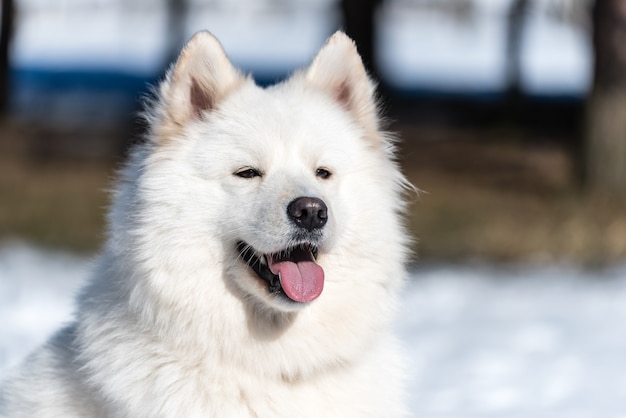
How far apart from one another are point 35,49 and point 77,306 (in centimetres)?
4408

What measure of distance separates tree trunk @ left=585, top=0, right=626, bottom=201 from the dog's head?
7971 mm

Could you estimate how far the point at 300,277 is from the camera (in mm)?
4285

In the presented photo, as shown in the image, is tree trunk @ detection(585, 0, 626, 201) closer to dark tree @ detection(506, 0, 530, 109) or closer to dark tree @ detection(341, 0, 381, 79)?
dark tree @ detection(341, 0, 381, 79)

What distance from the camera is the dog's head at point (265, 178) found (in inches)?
165

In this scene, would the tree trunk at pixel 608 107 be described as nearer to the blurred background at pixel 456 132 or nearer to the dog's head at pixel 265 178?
the blurred background at pixel 456 132

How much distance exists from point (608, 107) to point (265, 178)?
28.2 ft

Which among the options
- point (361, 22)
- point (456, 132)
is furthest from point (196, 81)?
point (456, 132)

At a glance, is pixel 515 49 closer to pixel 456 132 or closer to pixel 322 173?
pixel 456 132

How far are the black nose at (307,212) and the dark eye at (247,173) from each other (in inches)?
10.8

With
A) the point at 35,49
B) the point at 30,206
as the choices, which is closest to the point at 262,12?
the point at 35,49

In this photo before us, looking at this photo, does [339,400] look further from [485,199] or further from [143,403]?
[485,199]

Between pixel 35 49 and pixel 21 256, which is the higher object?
pixel 21 256

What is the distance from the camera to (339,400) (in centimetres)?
424

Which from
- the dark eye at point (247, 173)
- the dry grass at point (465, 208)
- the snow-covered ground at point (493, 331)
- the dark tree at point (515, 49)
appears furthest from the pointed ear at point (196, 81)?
the dark tree at point (515, 49)
